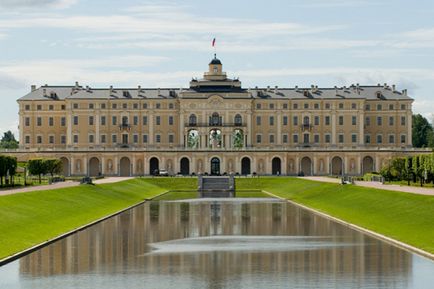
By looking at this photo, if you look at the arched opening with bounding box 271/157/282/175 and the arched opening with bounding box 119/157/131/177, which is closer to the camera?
the arched opening with bounding box 271/157/282/175

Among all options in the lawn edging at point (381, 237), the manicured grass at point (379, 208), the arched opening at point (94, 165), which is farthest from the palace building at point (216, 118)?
the lawn edging at point (381, 237)

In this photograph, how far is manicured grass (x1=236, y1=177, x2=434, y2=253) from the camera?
41.2 meters

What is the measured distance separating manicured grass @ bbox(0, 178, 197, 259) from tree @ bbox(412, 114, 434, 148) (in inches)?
3694

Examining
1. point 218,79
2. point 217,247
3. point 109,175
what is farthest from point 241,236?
point 218,79

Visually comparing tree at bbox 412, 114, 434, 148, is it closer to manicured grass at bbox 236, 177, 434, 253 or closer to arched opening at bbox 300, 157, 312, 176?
arched opening at bbox 300, 157, 312, 176

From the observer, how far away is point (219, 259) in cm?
3400

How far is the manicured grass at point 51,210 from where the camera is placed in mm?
39537

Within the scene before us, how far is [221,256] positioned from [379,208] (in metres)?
22.2

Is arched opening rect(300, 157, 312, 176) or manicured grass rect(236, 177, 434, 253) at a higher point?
arched opening rect(300, 157, 312, 176)

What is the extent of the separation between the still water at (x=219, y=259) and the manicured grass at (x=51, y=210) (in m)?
1.23

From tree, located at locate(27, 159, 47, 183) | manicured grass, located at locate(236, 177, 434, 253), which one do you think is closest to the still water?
manicured grass, located at locate(236, 177, 434, 253)

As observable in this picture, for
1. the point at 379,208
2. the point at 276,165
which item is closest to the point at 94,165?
the point at 276,165

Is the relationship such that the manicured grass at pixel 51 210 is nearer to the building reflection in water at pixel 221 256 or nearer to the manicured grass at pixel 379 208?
the building reflection in water at pixel 221 256

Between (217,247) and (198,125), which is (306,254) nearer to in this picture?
(217,247)
